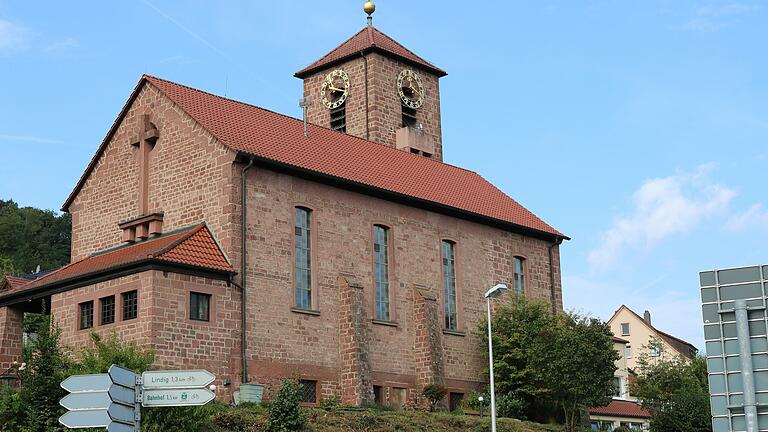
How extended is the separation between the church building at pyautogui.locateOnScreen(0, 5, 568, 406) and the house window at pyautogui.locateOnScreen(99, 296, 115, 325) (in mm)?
63

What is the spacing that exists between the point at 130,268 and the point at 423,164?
689 inches

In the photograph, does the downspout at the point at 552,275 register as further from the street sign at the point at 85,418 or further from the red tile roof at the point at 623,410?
the street sign at the point at 85,418

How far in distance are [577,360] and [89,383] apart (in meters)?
30.1

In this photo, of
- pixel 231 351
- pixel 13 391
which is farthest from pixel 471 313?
pixel 13 391

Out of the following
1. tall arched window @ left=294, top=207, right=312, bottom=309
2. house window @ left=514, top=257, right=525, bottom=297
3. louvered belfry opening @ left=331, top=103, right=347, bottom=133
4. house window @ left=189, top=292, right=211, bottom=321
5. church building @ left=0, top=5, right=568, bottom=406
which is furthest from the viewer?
louvered belfry opening @ left=331, top=103, right=347, bottom=133

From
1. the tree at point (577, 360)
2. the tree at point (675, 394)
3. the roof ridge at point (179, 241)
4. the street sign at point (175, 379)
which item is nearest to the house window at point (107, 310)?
the roof ridge at point (179, 241)

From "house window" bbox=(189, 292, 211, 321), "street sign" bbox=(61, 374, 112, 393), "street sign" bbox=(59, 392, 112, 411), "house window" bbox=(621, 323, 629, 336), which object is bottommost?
"street sign" bbox=(59, 392, 112, 411)

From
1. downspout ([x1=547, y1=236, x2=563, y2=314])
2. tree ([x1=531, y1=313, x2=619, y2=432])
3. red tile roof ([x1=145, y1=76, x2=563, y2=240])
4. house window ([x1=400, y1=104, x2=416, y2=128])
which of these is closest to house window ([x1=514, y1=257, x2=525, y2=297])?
red tile roof ([x1=145, y1=76, x2=563, y2=240])

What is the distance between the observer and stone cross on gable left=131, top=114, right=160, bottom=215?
40.4 m

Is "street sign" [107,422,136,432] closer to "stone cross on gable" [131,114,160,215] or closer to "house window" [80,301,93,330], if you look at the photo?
"house window" [80,301,93,330]

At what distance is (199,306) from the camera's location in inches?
1401

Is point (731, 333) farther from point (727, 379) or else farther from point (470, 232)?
point (470, 232)

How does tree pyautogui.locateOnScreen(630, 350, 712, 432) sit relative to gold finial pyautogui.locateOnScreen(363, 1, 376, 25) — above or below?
below

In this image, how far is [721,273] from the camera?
65.8 feet
